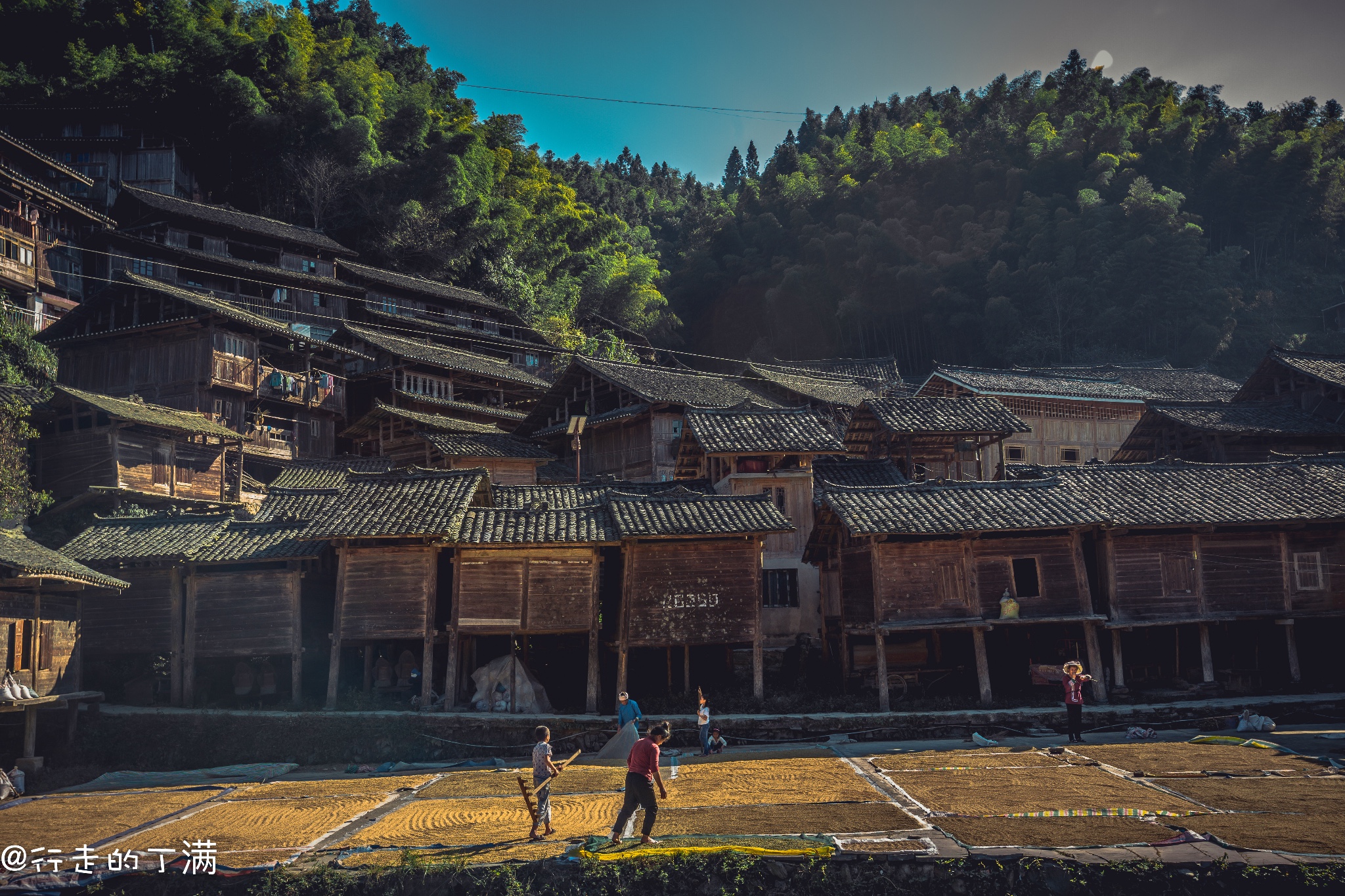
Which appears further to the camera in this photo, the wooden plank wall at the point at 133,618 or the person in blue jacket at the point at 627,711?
the wooden plank wall at the point at 133,618

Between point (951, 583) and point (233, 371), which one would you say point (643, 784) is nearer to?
point (951, 583)

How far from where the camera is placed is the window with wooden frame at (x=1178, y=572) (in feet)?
71.8

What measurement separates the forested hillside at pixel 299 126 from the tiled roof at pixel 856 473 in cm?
2864

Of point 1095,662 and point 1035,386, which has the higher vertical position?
point 1035,386

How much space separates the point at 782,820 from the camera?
464 inches

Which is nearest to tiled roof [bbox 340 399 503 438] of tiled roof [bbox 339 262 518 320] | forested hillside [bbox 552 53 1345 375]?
tiled roof [bbox 339 262 518 320]

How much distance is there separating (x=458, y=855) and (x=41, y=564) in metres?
12.4

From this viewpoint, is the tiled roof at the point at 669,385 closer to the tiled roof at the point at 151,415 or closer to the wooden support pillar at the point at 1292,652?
the tiled roof at the point at 151,415

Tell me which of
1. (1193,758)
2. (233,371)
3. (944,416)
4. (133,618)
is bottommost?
(1193,758)

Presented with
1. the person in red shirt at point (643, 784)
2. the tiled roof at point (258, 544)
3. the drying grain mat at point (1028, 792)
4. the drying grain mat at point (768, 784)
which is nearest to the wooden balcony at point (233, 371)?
the tiled roof at point (258, 544)

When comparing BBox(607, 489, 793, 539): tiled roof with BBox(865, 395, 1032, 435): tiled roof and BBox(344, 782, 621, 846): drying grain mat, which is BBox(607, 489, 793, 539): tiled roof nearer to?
BBox(344, 782, 621, 846): drying grain mat

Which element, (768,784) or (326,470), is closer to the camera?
(768,784)

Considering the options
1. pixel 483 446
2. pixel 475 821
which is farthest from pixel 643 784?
pixel 483 446

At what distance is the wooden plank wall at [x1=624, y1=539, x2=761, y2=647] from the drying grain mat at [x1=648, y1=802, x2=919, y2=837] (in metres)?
8.00
